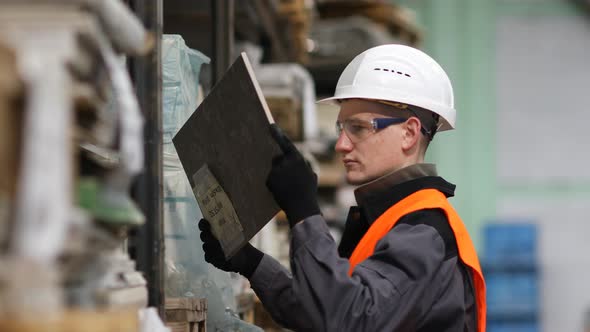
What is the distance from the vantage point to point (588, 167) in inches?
614

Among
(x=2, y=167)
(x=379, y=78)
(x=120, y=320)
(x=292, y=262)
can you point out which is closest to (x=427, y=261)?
(x=292, y=262)

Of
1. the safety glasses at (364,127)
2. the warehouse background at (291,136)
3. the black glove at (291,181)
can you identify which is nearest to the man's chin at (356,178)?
the safety glasses at (364,127)

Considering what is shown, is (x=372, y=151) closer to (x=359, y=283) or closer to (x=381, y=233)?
(x=381, y=233)

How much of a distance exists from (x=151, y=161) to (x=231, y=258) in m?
0.38

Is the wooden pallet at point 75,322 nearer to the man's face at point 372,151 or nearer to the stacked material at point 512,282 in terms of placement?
the man's face at point 372,151

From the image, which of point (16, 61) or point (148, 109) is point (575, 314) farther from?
point (16, 61)

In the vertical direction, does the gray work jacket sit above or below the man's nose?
below

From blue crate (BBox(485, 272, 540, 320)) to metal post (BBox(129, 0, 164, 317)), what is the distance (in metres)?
10.9

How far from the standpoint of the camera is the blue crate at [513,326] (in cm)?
1368

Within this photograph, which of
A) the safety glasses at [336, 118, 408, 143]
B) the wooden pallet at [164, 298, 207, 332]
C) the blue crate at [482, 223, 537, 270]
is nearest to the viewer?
the wooden pallet at [164, 298, 207, 332]

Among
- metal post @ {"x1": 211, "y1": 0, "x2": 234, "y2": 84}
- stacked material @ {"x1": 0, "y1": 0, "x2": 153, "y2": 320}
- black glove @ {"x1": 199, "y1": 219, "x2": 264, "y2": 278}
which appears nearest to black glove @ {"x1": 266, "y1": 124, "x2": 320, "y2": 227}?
black glove @ {"x1": 199, "y1": 219, "x2": 264, "y2": 278}

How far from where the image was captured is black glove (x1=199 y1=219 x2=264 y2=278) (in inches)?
127

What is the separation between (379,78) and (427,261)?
26.7 inches

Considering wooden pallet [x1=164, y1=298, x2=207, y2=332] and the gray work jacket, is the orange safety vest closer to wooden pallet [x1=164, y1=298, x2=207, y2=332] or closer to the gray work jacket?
the gray work jacket
